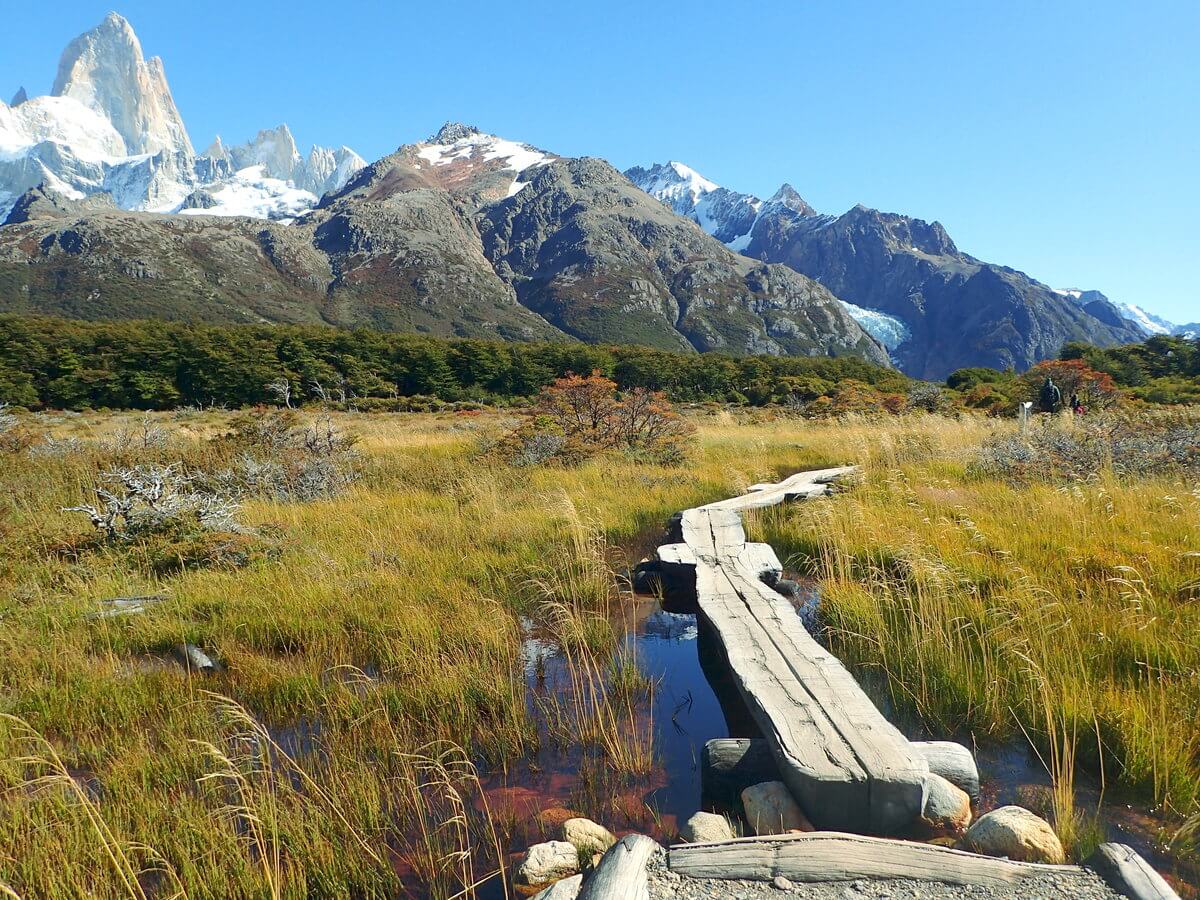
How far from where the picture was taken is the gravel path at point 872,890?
6.09 feet

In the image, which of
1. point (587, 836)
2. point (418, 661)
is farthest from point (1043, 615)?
point (418, 661)

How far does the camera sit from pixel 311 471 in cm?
841

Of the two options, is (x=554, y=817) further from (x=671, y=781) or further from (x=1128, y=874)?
(x=1128, y=874)

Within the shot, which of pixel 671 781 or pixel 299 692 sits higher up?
pixel 299 692

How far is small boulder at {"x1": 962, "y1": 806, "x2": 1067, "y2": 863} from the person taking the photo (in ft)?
6.82

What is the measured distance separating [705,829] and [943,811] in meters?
0.99

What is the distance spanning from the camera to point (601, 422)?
12211 millimetres

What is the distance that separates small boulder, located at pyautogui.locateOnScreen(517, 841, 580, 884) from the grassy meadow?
0.80ft

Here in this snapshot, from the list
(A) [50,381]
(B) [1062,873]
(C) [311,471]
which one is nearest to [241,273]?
(A) [50,381]

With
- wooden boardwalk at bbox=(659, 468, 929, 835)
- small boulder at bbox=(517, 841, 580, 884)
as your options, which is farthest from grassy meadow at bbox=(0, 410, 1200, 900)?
wooden boardwalk at bbox=(659, 468, 929, 835)

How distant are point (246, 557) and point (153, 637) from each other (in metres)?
1.48

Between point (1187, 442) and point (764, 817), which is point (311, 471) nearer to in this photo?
point (764, 817)

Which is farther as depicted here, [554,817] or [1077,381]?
[1077,381]

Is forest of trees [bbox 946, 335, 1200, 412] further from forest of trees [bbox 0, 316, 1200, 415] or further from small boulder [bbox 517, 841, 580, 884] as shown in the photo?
small boulder [bbox 517, 841, 580, 884]
